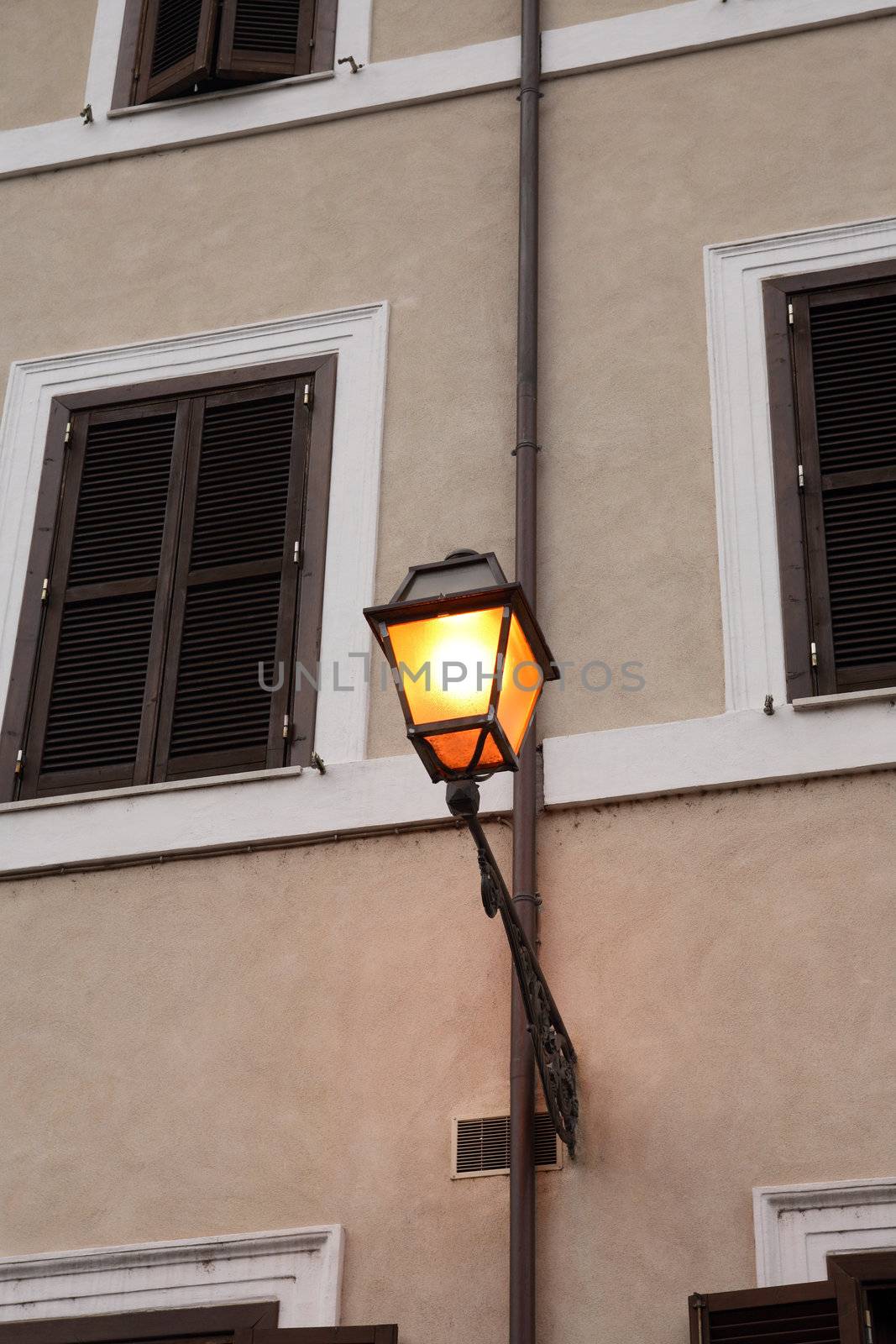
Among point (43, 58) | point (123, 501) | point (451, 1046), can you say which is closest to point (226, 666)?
point (123, 501)

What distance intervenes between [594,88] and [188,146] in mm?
1725

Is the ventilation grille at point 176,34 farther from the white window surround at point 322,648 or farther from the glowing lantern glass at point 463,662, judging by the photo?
the glowing lantern glass at point 463,662

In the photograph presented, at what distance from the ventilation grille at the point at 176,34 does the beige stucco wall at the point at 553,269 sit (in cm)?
54

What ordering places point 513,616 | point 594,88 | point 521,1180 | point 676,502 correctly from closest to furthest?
point 513,616 < point 521,1180 < point 676,502 < point 594,88

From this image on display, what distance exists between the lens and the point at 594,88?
8.22 meters

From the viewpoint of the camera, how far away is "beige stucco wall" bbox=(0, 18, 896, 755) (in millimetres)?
7098

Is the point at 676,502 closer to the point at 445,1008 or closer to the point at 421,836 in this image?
the point at 421,836

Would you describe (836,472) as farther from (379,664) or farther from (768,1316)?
(768,1316)

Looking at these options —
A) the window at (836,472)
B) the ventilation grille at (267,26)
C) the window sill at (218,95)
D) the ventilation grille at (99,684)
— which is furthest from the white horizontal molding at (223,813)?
the ventilation grille at (267,26)

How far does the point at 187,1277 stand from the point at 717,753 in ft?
7.39

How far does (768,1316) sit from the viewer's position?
18.3 ft

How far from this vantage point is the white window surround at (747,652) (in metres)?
6.54

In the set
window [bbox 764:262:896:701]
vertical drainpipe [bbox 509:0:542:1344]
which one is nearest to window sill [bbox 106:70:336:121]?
vertical drainpipe [bbox 509:0:542:1344]

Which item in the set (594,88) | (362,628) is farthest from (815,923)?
(594,88)
